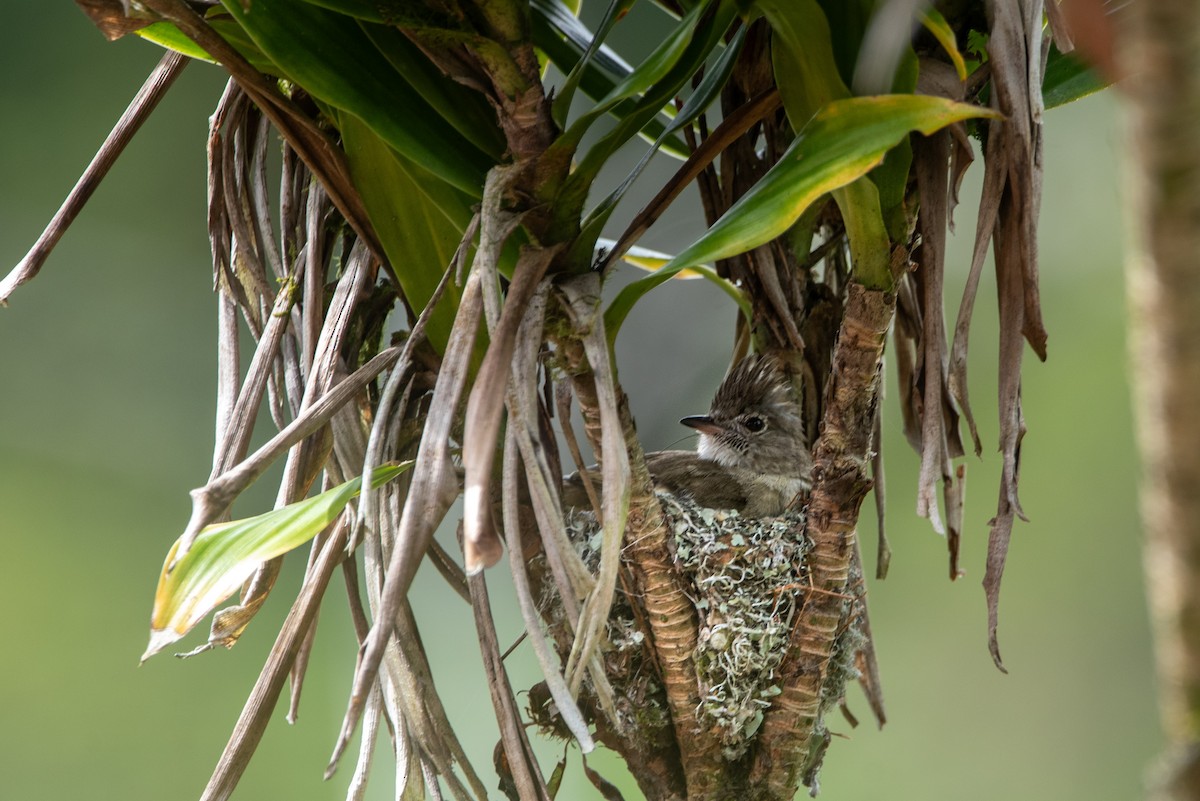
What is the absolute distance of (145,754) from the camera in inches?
131

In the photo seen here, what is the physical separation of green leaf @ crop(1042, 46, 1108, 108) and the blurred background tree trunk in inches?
45.3

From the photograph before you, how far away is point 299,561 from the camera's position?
3809 millimetres

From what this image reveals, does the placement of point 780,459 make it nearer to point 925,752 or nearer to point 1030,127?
point 1030,127

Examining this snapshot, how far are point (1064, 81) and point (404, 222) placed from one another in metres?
0.89

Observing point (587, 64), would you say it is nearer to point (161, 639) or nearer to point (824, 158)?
point (824, 158)

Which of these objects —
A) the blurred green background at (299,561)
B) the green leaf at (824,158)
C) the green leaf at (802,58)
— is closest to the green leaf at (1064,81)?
the green leaf at (802,58)

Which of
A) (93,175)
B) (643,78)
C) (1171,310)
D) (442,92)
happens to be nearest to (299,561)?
(93,175)

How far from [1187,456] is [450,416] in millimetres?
673

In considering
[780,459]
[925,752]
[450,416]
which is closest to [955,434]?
[450,416]

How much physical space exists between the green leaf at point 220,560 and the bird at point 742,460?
1.16 metres

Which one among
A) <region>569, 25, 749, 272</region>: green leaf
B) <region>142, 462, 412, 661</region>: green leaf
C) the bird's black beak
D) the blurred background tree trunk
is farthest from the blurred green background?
the blurred background tree trunk

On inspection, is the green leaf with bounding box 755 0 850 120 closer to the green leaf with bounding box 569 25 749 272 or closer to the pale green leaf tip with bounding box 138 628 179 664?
the green leaf with bounding box 569 25 749 272

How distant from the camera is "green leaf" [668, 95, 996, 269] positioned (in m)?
0.94

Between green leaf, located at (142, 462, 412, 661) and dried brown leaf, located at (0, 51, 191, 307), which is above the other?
dried brown leaf, located at (0, 51, 191, 307)
